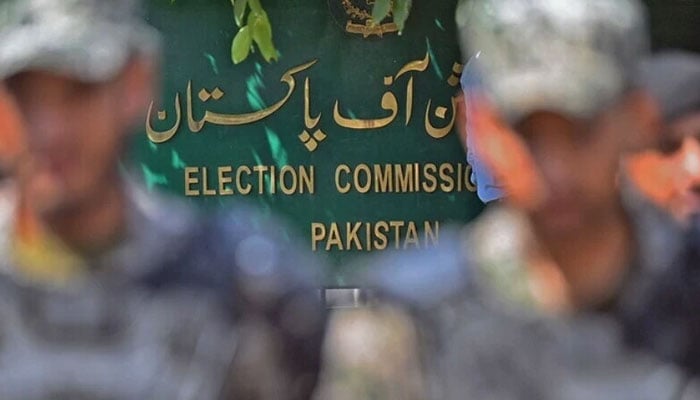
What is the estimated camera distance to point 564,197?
269 cm

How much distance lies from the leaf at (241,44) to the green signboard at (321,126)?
0.16ft

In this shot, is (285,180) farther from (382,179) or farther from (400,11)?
(400,11)

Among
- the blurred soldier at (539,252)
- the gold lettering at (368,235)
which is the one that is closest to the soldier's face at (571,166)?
the blurred soldier at (539,252)

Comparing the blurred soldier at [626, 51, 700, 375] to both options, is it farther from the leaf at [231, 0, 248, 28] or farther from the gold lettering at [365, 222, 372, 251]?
the leaf at [231, 0, 248, 28]

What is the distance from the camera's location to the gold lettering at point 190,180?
2838 mm

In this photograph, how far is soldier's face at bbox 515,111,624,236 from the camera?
2658 mm

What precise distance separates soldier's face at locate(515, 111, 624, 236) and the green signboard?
23 centimetres

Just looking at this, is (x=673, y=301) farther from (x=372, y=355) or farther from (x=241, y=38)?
(x=241, y=38)

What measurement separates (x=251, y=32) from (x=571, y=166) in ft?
2.92

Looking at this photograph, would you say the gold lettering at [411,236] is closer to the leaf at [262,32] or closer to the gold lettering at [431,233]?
the gold lettering at [431,233]

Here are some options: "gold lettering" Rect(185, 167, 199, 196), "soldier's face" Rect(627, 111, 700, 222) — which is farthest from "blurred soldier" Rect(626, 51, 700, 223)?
"gold lettering" Rect(185, 167, 199, 196)

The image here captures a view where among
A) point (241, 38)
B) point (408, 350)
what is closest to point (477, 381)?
point (408, 350)

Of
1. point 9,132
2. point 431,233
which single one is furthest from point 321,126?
point 9,132

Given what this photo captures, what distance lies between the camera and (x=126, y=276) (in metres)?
2.79
